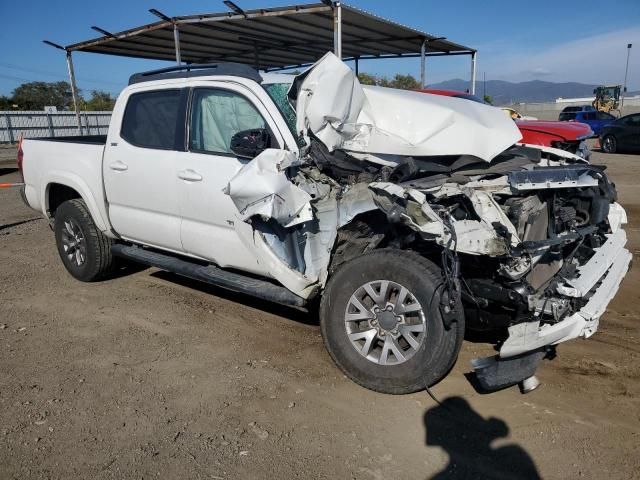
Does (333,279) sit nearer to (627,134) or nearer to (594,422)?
(594,422)

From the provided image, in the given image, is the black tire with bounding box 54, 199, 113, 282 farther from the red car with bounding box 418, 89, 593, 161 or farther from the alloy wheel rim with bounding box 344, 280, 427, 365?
the red car with bounding box 418, 89, 593, 161

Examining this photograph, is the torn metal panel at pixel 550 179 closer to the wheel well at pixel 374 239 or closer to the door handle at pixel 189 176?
the wheel well at pixel 374 239

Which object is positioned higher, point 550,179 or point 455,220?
point 550,179

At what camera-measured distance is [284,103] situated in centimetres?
411

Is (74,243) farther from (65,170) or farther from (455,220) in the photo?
(455,220)

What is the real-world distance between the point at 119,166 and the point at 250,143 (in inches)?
68.4

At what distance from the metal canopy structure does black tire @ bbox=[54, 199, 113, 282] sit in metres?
4.44

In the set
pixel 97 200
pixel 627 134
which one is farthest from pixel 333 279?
pixel 627 134

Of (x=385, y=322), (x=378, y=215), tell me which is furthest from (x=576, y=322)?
(x=378, y=215)

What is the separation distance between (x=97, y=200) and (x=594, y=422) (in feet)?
14.9

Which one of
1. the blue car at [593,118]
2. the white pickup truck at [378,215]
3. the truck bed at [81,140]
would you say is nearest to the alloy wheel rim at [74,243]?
the truck bed at [81,140]

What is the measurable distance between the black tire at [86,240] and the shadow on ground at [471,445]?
3.80 m

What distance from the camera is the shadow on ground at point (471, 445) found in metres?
2.67

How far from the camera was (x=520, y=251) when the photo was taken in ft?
9.82
